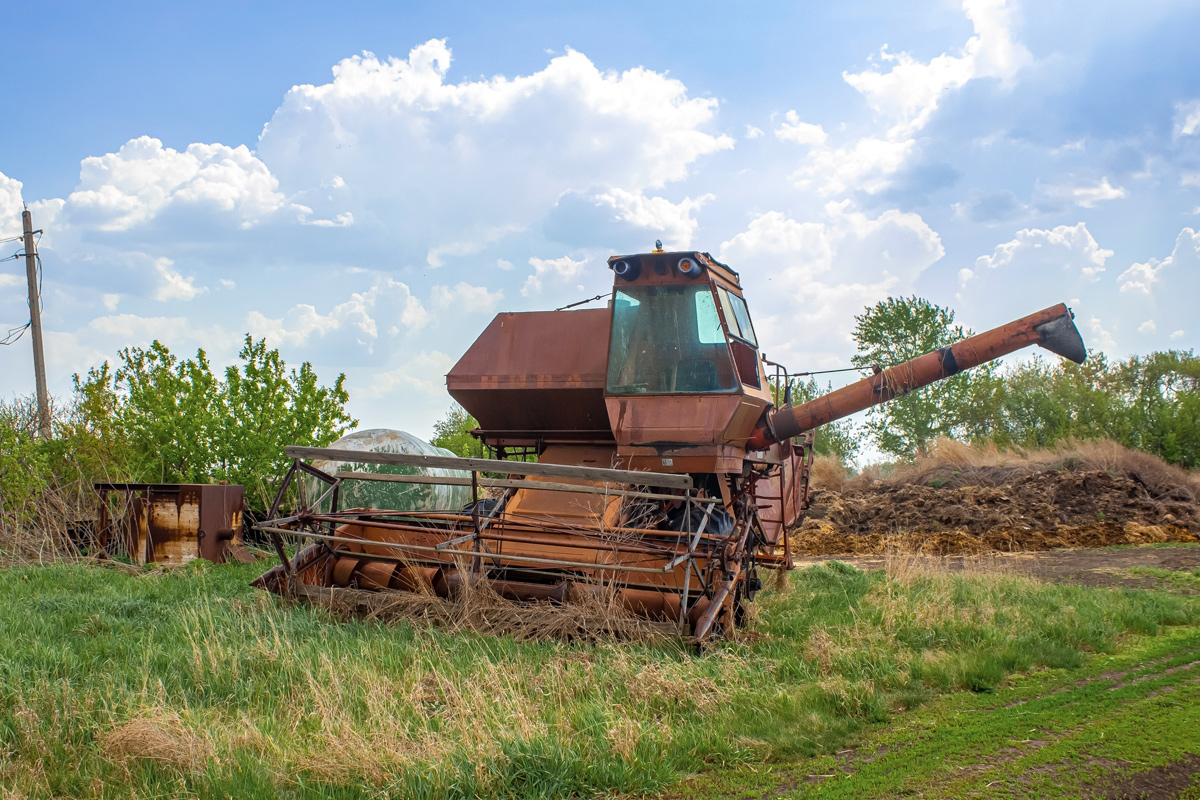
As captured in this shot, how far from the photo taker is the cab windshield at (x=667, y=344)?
8664mm

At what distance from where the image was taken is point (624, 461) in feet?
28.1

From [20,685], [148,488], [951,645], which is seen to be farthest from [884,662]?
[148,488]

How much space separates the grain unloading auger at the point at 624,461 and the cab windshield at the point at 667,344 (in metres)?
0.01

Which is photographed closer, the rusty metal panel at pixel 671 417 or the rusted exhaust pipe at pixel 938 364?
the rusty metal panel at pixel 671 417

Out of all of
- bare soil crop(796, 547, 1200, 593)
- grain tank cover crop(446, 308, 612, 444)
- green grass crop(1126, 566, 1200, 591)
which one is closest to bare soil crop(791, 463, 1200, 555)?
bare soil crop(796, 547, 1200, 593)

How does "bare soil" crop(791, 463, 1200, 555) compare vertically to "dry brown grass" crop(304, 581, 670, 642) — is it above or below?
below

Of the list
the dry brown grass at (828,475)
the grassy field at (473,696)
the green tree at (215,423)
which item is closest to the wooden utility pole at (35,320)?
the green tree at (215,423)

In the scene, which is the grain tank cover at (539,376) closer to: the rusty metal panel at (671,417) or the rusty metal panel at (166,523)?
the rusty metal panel at (671,417)

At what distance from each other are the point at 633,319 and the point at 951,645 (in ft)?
13.2

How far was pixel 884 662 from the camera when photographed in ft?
20.3

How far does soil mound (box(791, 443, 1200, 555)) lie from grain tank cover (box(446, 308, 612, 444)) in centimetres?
977

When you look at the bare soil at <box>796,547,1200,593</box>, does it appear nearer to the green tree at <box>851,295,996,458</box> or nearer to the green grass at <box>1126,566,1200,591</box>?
the green grass at <box>1126,566,1200,591</box>

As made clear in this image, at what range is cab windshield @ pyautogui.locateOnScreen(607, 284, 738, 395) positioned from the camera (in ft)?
28.4

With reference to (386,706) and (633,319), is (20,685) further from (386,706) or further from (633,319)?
(633,319)
